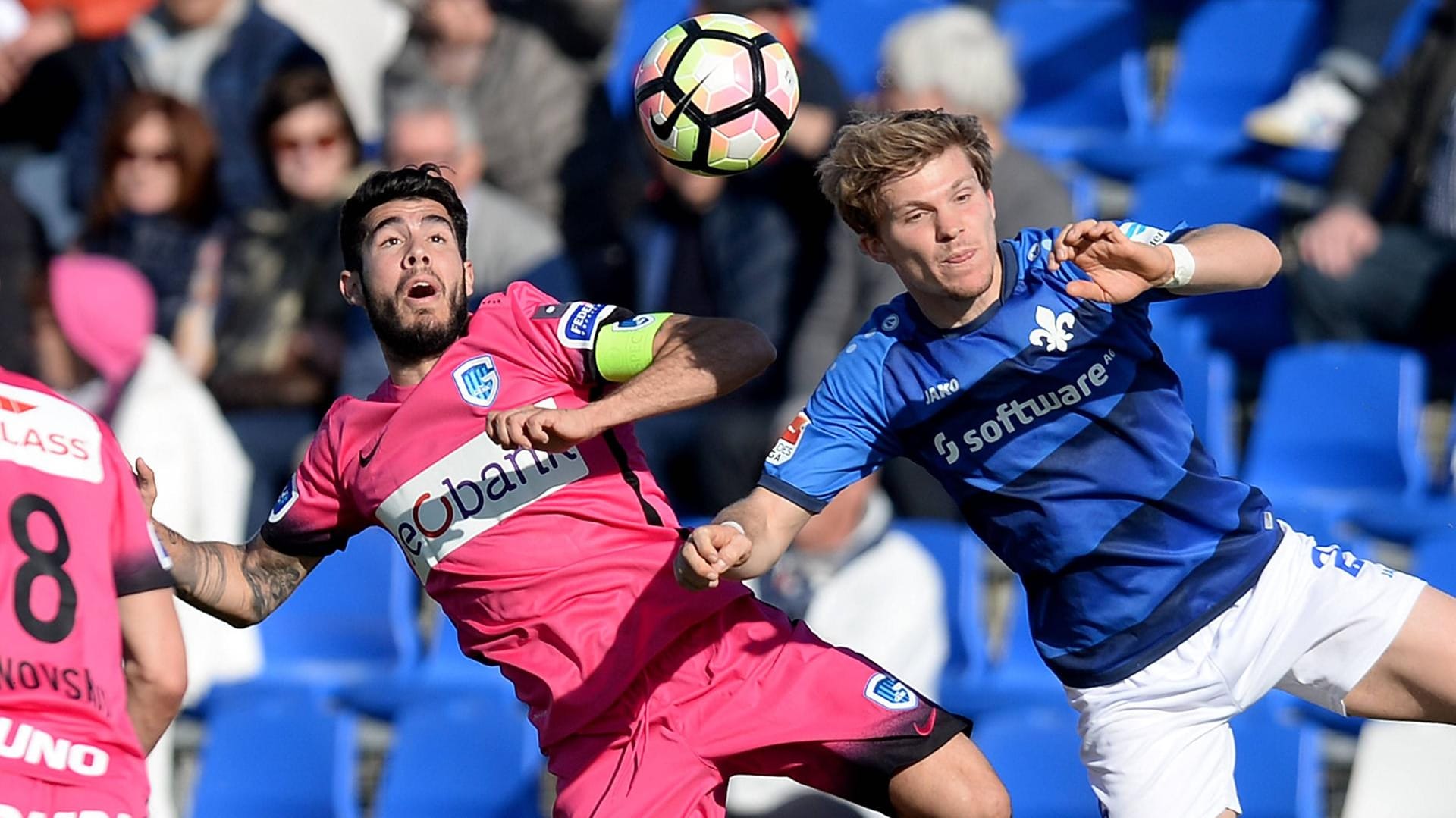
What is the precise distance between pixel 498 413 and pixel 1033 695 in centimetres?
347

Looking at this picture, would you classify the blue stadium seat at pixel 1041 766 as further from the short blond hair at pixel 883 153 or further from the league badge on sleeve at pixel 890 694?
the short blond hair at pixel 883 153

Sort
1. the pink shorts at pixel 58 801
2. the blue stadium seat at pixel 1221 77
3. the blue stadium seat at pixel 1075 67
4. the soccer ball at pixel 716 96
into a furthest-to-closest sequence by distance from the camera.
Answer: the blue stadium seat at pixel 1075 67, the blue stadium seat at pixel 1221 77, the soccer ball at pixel 716 96, the pink shorts at pixel 58 801

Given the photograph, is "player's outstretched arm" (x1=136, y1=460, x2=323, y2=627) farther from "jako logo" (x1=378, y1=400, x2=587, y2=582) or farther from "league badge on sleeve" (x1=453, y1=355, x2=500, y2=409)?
"league badge on sleeve" (x1=453, y1=355, x2=500, y2=409)

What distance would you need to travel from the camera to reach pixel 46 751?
4.11 m

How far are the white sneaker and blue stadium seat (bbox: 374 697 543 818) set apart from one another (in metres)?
4.43

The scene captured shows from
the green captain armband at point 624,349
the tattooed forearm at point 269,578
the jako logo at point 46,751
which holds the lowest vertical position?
the jako logo at point 46,751

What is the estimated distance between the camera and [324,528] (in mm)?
5055

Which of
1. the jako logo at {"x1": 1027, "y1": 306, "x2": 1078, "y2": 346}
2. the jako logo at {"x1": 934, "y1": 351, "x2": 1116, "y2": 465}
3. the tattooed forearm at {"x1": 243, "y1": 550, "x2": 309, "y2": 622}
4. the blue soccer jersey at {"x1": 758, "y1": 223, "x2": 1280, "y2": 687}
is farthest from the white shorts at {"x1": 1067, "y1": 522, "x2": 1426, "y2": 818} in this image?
the tattooed forearm at {"x1": 243, "y1": 550, "x2": 309, "y2": 622}

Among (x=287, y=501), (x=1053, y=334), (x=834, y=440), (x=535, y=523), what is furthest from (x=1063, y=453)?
(x=287, y=501)

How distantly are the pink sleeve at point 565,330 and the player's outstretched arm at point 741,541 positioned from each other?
53 cm

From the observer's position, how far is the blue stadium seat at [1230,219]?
27.8ft

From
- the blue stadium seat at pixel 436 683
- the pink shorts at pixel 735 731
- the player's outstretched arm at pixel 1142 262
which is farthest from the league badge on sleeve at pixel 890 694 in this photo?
the blue stadium seat at pixel 436 683

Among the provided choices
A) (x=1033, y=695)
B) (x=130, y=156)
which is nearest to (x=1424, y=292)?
(x=1033, y=695)

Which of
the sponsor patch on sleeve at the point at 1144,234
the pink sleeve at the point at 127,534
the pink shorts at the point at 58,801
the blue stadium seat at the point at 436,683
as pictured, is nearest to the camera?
the pink shorts at the point at 58,801
